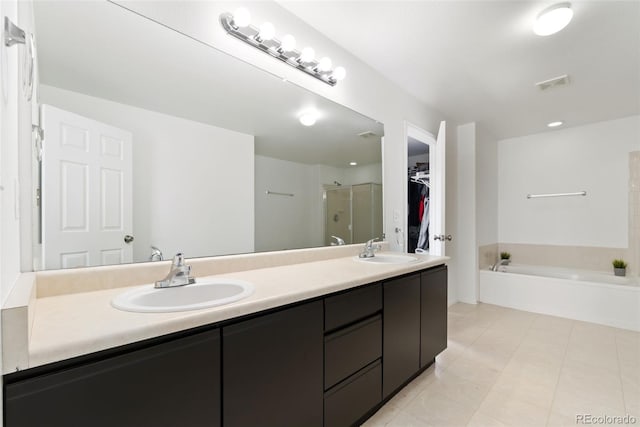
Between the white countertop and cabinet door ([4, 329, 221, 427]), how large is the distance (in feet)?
0.17

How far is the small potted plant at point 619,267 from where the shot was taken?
3.15 metres

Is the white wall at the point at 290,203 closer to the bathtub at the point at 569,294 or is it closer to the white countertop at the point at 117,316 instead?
the white countertop at the point at 117,316

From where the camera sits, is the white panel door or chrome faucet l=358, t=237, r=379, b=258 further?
chrome faucet l=358, t=237, r=379, b=258

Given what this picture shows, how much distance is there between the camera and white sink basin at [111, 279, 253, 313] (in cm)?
86

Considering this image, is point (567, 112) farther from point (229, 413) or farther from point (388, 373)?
point (229, 413)

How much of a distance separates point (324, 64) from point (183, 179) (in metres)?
1.15

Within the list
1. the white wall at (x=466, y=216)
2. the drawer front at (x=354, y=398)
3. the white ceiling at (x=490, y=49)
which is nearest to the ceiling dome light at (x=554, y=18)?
the white ceiling at (x=490, y=49)

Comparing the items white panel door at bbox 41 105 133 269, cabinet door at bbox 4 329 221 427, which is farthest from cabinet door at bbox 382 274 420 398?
white panel door at bbox 41 105 133 269

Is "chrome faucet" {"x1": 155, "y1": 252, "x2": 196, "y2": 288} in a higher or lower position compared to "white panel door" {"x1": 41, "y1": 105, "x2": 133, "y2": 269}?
lower

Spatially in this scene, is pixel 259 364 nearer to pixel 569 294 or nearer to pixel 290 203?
pixel 290 203

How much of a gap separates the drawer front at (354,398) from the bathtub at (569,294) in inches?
110

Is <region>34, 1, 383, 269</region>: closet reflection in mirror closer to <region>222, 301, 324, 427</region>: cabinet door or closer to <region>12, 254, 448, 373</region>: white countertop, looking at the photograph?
<region>12, 254, 448, 373</region>: white countertop

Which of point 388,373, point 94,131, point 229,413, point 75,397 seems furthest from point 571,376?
point 94,131

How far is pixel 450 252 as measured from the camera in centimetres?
345
